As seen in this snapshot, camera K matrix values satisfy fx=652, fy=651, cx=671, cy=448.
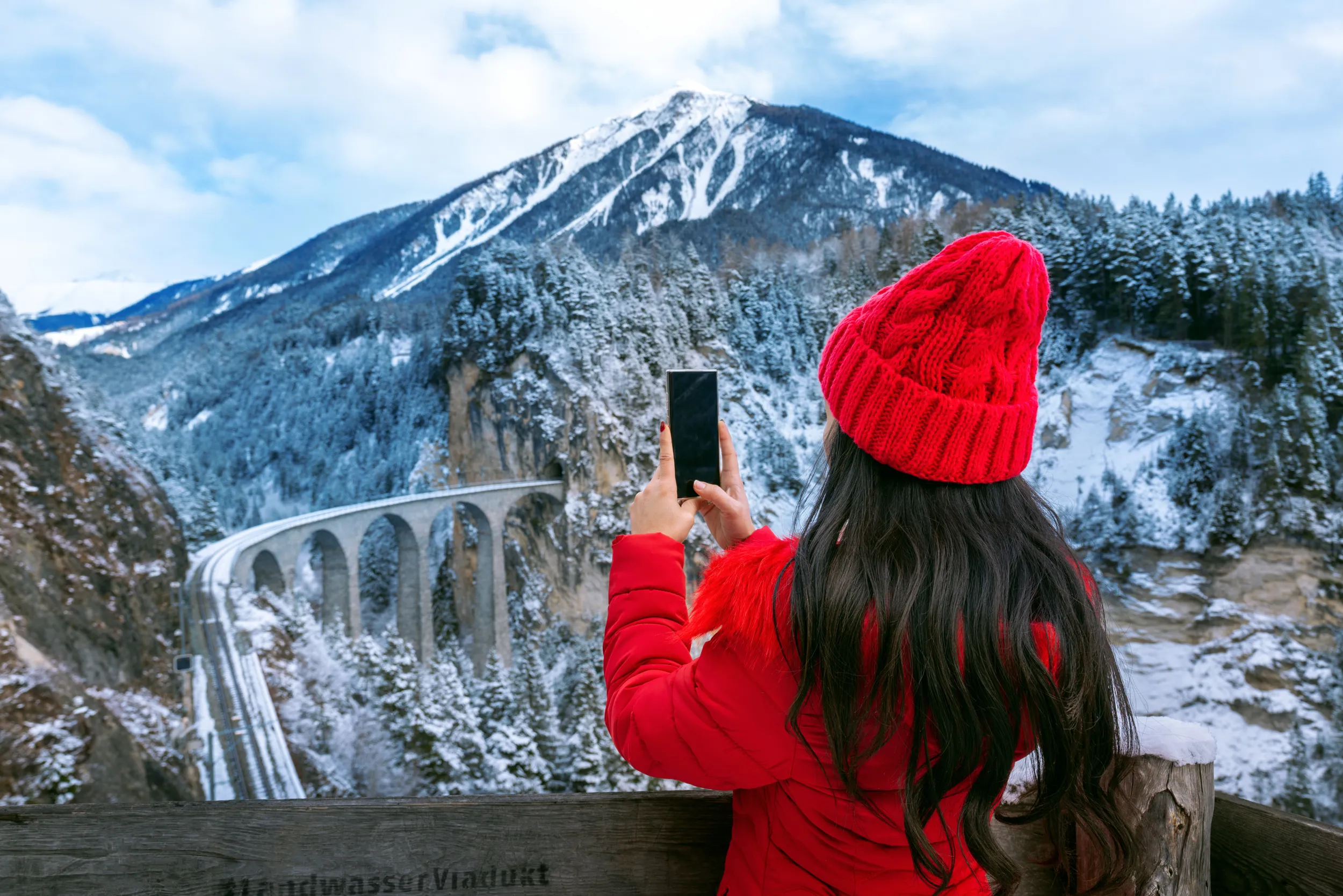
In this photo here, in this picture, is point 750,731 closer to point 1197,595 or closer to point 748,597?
point 748,597

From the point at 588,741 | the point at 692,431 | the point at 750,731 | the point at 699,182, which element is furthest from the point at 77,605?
the point at 699,182

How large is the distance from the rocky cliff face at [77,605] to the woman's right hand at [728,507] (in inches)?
200

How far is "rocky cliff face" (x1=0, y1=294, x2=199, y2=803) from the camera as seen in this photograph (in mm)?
4281

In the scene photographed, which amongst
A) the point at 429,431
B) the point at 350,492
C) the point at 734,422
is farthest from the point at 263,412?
the point at 734,422

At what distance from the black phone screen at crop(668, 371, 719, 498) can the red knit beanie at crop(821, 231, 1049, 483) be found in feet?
1.06

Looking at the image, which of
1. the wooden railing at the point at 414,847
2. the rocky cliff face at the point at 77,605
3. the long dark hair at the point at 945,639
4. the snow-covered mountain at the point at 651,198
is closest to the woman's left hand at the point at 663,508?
the long dark hair at the point at 945,639

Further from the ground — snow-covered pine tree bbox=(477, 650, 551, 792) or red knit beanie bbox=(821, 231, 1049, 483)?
red knit beanie bbox=(821, 231, 1049, 483)

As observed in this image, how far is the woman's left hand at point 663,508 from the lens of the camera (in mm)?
944

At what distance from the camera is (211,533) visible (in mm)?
10555

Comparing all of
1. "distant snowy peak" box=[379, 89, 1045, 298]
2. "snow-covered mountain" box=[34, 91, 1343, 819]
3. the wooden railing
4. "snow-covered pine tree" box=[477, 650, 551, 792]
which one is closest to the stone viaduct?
"snow-covered mountain" box=[34, 91, 1343, 819]

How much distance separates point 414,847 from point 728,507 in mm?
780

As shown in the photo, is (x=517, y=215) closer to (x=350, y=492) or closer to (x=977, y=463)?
(x=350, y=492)

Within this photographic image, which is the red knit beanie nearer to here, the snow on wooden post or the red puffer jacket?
the red puffer jacket

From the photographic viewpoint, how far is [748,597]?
76 centimetres
